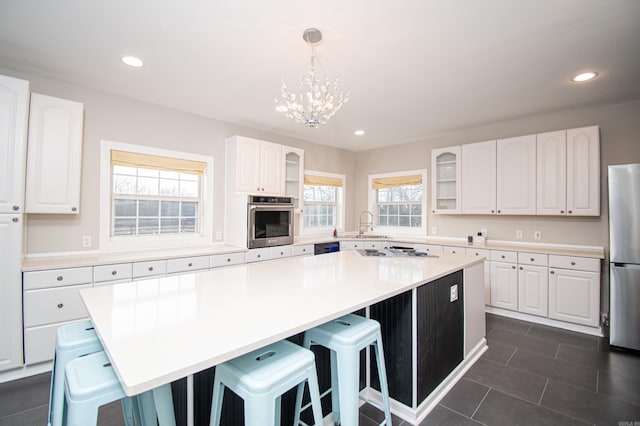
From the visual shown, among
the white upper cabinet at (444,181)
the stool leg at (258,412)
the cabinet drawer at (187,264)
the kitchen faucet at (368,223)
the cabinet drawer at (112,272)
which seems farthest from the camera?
the kitchen faucet at (368,223)

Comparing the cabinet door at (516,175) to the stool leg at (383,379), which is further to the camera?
the cabinet door at (516,175)

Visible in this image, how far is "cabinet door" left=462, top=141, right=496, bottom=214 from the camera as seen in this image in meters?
3.95

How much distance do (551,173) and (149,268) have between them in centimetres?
461

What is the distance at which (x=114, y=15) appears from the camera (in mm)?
1858

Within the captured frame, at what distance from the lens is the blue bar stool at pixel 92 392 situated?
88 cm

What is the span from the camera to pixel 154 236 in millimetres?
3395

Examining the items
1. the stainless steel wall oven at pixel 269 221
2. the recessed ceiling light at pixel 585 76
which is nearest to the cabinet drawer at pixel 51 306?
the stainless steel wall oven at pixel 269 221

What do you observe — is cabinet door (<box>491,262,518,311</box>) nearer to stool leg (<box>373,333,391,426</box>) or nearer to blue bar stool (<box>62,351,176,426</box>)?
stool leg (<box>373,333,391,426</box>)

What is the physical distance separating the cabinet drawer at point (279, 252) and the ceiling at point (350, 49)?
184 cm

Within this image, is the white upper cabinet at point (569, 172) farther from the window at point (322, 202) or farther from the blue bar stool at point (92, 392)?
the blue bar stool at point (92, 392)

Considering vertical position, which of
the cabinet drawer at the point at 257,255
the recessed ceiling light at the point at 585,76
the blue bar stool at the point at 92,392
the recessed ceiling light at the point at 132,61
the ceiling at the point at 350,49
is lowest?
the blue bar stool at the point at 92,392

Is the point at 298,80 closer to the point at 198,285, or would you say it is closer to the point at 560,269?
the point at 198,285

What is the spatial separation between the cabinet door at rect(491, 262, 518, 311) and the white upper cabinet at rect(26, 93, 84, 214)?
4.69 metres

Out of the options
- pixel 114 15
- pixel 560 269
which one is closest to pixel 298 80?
pixel 114 15
